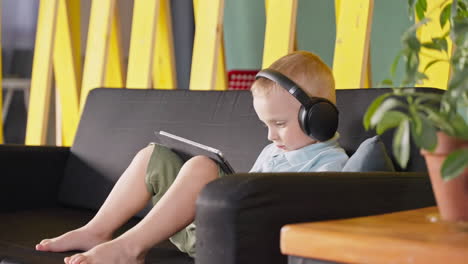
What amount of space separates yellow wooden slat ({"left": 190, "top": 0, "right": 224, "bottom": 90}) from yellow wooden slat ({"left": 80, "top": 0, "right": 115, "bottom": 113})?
17.7 inches

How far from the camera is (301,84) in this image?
64.0 inches

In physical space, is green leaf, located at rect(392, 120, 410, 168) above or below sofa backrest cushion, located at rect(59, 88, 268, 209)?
above

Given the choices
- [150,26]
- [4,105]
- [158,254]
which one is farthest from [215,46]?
[4,105]

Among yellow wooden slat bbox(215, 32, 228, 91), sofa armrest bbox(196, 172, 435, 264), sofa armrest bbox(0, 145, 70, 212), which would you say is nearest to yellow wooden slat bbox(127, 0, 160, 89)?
yellow wooden slat bbox(215, 32, 228, 91)

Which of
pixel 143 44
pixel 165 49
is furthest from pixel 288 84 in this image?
pixel 165 49

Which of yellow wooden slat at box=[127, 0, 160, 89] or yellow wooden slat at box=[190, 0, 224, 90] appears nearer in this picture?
yellow wooden slat at box=[190, 0, 224, 90]

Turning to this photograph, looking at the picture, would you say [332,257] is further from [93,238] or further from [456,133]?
[93,238]

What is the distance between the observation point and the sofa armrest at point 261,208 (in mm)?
1111

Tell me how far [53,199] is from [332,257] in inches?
62.6

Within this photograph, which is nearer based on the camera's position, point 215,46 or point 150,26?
point 215,46

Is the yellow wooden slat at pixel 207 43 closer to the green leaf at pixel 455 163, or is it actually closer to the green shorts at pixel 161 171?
the green shorts at pixel 161 171

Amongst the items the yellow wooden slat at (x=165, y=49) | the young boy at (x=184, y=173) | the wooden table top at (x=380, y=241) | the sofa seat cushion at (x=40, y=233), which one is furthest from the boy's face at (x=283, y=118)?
the yellow wooden slat at (x=165, y=49)

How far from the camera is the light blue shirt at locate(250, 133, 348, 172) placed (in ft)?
5.16

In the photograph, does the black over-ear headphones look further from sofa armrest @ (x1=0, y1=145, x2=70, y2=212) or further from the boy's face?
sofa armrest @ (x1=0, y1=145, x2=70, y2=212)
